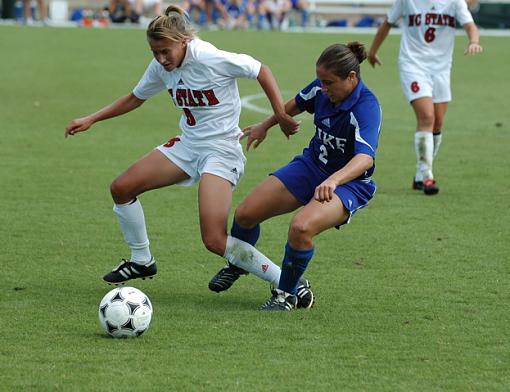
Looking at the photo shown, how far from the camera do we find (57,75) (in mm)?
22016

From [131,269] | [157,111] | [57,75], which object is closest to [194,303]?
[131,269]

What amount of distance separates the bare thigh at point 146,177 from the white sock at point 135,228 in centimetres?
6

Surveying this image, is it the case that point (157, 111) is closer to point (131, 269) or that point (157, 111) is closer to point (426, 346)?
point (131, 269)

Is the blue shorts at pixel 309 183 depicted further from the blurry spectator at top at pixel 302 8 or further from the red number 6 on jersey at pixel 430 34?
the blurry spectator at top at pixel 302 8

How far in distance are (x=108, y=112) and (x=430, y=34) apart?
4.80 m

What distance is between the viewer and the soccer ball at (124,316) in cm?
582

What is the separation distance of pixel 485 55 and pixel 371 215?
61.7 feet

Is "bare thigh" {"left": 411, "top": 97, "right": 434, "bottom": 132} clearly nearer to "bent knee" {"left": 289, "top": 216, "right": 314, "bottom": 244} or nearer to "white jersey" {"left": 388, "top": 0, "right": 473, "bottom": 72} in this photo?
"white jersey" {"left": 388, "top": 0, "right": 473, "bottom": 72}

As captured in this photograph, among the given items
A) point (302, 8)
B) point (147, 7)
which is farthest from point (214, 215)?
point (147, 7)

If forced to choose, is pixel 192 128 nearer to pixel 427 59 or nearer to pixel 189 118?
pixel 189 118

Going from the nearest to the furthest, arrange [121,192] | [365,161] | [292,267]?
1. [365,161]
2. [292,267]
3. [121,192]

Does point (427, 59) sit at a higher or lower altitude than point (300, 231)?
lower

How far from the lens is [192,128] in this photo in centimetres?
712

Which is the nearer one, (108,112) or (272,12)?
(108,112)
